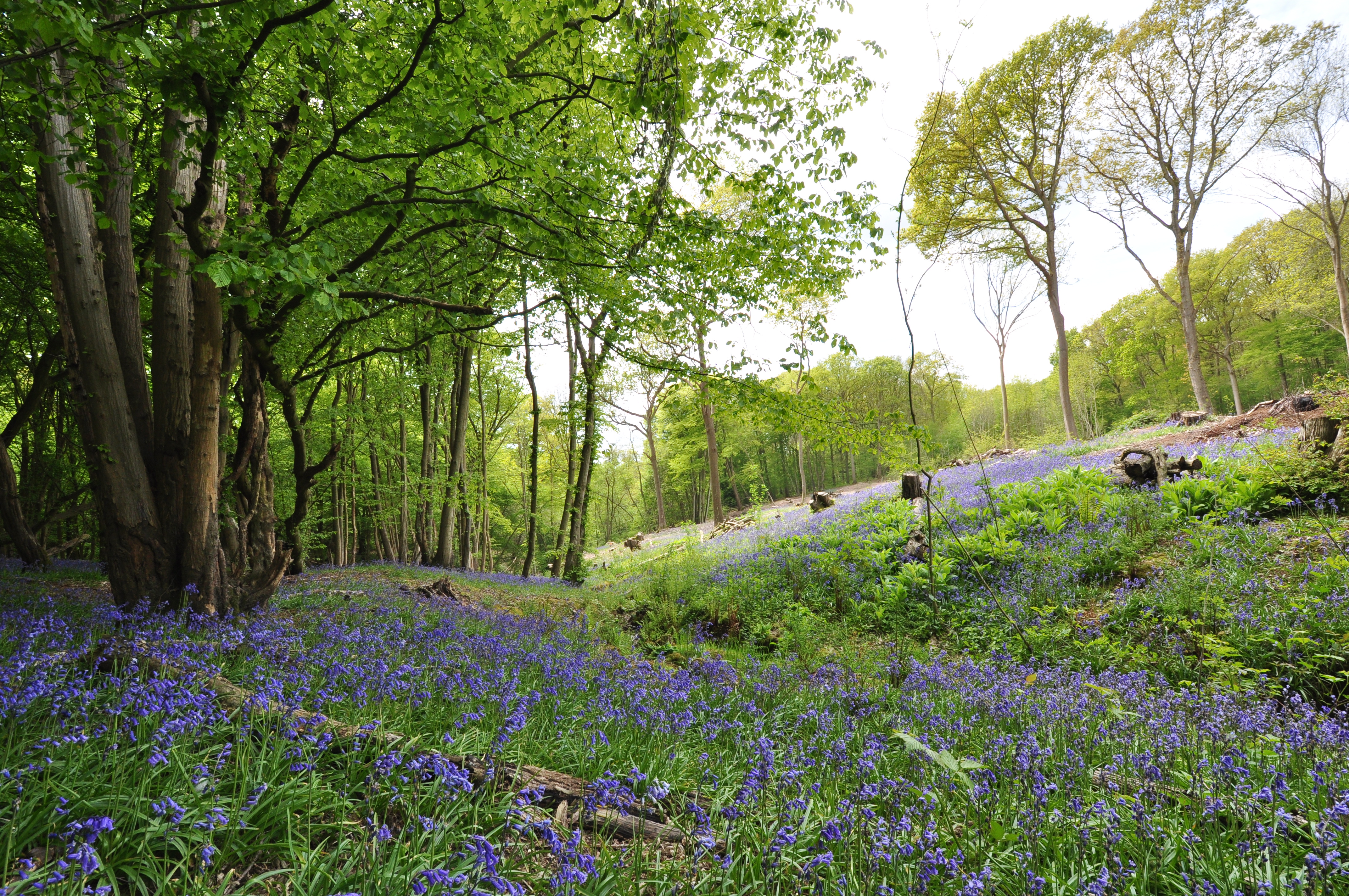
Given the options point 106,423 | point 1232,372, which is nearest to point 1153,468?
point 106,423

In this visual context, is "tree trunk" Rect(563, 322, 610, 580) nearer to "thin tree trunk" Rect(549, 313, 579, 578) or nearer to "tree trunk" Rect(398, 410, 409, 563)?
"thin tree trunk" Rect(549, 313, 579, 578)

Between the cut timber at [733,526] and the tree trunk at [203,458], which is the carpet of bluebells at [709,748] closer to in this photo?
the tree trunk at [203,458]

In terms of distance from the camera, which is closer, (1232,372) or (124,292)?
(124,292)

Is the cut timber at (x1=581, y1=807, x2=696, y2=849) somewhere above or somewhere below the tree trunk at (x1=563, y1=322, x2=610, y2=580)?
below

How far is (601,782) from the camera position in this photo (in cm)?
199

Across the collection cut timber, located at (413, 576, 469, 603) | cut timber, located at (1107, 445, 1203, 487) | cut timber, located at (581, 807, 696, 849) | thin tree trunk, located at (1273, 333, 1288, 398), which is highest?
thin tree trunk, located at (1273, 333, 1288, 398)

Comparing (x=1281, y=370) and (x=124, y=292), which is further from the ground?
(x=1281, y=370)

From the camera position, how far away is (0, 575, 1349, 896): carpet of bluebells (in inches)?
71.2

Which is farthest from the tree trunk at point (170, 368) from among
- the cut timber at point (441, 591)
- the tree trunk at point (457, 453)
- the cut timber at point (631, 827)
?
the tree trunk at point (457, 453)

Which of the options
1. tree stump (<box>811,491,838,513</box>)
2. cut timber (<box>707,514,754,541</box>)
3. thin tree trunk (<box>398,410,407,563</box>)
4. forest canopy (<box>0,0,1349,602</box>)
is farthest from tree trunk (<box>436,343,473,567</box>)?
tree stump (<box>811,491,838,513</box>)

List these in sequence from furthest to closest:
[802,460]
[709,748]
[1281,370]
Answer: [802,460] < [1281,370] < [709,748]

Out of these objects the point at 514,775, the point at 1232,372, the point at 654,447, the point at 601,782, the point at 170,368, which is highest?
the point at 1232,372

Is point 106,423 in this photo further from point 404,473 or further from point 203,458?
point 404,473

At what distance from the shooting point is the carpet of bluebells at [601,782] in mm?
1810
